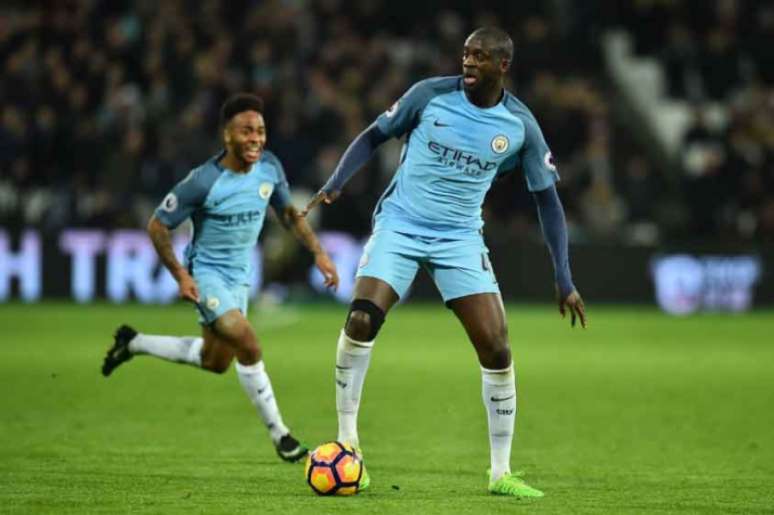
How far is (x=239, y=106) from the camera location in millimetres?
9141

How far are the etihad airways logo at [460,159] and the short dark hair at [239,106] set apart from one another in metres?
1.67

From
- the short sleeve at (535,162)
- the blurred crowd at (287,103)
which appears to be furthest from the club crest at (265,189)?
the blurred crowd at (287,103)

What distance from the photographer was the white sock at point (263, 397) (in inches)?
351

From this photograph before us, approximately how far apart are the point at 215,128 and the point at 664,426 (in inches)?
473

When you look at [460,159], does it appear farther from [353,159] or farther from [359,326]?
[359,326]

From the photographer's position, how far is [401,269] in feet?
25.9

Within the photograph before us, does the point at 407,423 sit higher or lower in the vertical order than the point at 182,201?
lower

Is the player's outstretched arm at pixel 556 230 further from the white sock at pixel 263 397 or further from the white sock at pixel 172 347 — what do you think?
the white sock at pixel 172 347

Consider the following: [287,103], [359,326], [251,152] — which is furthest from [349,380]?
[287,103]

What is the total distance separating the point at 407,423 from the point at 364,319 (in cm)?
313

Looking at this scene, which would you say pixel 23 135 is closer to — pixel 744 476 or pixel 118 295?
pixel 118 295

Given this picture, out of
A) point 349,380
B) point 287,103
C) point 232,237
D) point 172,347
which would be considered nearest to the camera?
point 349,380

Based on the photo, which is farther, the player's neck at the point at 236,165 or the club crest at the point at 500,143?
the player's neck at the point at 236,165

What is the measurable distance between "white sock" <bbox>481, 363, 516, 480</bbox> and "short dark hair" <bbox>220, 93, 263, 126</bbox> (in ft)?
7.86
